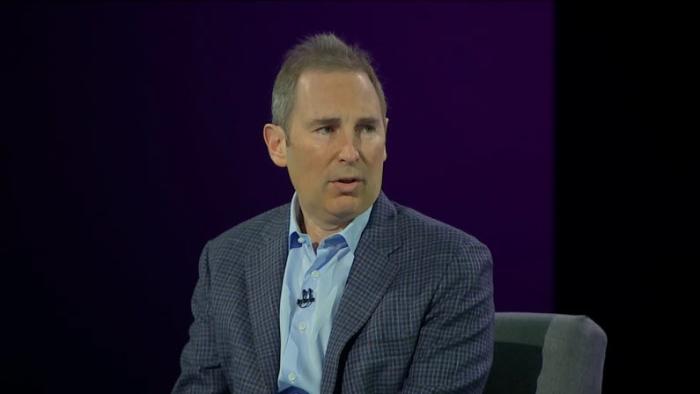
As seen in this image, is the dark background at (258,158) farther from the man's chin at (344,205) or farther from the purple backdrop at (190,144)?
the man's chin at (344,205)

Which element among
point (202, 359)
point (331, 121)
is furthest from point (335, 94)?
point (202, 359)

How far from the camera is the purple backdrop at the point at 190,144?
3.20 meters

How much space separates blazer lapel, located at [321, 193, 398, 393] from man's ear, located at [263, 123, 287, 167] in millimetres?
225

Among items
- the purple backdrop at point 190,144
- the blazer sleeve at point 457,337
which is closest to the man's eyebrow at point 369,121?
the blazer sleeve at point 457,337

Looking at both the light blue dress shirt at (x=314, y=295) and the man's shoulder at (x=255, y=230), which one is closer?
the light blue dress shirt at (x=314, y=295)

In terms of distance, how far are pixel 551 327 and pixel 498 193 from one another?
4.64 ft

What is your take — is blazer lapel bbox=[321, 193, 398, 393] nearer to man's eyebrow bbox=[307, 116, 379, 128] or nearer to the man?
the man

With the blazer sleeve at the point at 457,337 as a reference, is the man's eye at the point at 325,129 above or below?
above

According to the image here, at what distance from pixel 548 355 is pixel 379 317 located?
0.36m

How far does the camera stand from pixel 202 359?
6.63ft

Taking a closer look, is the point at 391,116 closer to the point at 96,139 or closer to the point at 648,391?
the point at 96,139

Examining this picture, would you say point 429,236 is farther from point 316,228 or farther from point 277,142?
point 277,142

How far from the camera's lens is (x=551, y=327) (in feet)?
6.32

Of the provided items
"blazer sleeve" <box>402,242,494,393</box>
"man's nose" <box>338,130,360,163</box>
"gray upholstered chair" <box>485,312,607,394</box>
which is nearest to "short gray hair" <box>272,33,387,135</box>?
"man's nose" <box>338,130,360,163</box>
